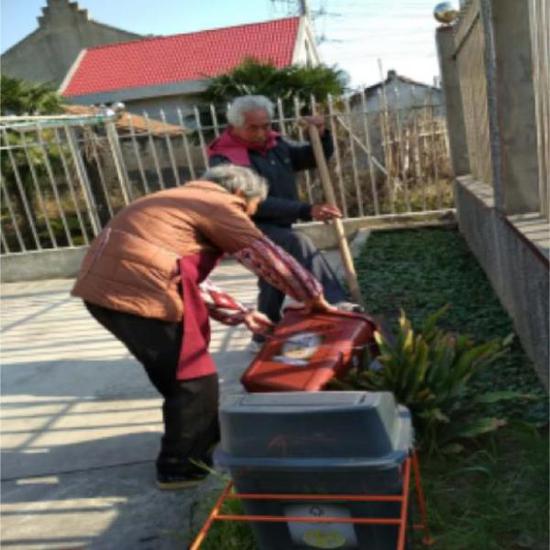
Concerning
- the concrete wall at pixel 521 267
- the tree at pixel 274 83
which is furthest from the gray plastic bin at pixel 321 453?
the tree at pixel 274 83

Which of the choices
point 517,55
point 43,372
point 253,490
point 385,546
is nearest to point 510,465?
point 385,546

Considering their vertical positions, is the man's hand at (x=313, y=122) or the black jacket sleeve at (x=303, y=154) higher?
the man's hand at (x=313, y=122)

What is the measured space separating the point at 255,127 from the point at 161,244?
5.03 ft

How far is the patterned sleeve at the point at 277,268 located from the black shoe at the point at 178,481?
0.94 m

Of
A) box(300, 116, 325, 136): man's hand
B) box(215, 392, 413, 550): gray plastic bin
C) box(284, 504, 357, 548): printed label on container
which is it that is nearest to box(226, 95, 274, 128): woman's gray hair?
box(300, 116, 325, 136): man's hand

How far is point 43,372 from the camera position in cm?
465

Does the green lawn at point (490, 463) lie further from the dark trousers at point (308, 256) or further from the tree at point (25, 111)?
the tree at point (25, 111)

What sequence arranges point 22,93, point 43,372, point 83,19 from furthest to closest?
point 83,19
point 22,93
point 43,372

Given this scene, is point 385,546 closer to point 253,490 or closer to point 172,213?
point 253,490

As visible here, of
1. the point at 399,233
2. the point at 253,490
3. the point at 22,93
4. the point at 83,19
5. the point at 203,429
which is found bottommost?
the point at 399,233

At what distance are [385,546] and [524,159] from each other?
89.0 inches

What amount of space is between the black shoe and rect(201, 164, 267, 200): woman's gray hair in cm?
126

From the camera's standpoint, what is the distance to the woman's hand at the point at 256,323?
Answer: 288 cm

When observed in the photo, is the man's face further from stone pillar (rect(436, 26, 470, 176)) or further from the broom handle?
stone pillar (rect(436, 26, 470, 176))
